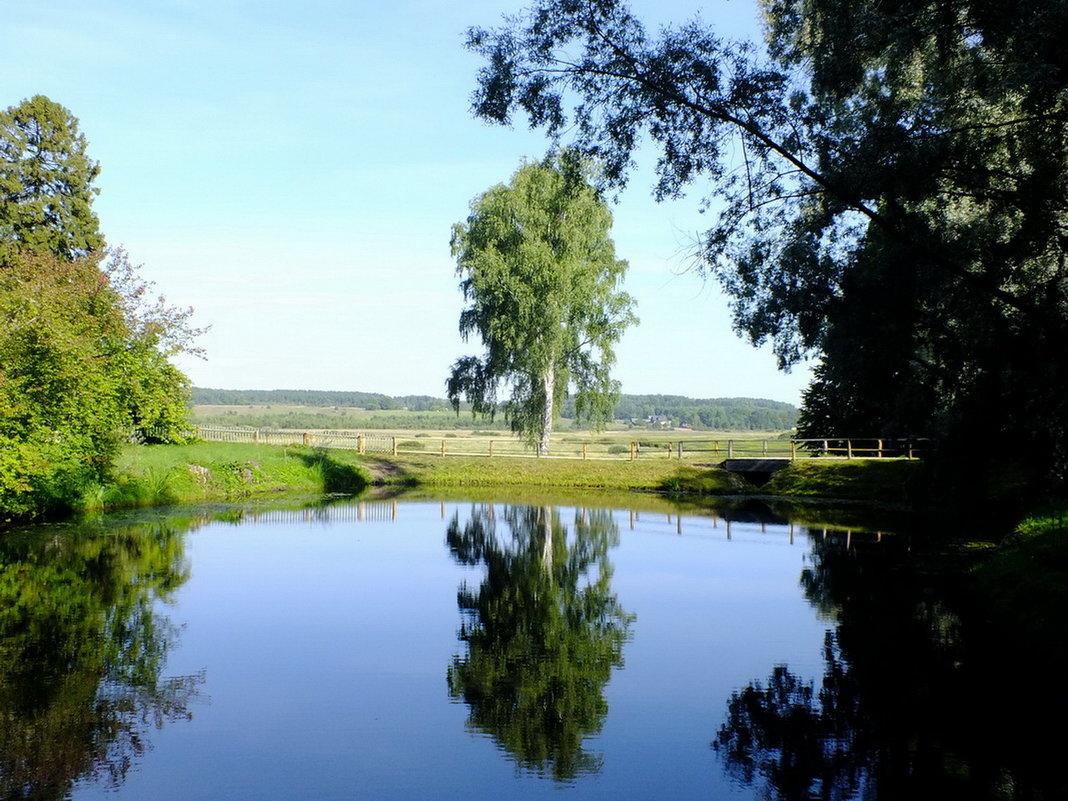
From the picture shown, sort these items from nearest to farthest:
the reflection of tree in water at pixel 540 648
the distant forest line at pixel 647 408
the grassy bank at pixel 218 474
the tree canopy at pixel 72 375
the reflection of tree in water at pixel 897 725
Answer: the reflection of tree in water at pixel 897 725, the reflection of tree in water at pixel 540 648, the tree canopy at pixel 72 375, the grassy bank at pixel 218 474, the distant forest line at pixel 647 408

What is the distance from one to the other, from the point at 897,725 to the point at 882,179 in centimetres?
791

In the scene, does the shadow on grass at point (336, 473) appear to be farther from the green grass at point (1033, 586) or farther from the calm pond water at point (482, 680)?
the green grass at point (1033, 586)

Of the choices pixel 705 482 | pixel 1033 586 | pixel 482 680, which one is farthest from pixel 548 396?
pixel 482 680

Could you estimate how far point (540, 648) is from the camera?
1238cm

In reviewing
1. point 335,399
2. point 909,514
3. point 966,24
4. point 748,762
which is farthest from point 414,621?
point 335,399

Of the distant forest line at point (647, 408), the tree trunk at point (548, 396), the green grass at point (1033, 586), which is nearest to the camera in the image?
the green grass at point (1033, 586)

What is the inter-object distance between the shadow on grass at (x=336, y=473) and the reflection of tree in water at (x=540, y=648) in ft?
58.4

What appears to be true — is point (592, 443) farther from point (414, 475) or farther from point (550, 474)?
point (414, 475)

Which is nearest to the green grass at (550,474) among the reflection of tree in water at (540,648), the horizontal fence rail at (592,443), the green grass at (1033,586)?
the horizontal fence rail at (592,443)

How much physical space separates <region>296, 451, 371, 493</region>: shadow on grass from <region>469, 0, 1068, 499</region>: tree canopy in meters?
26.7

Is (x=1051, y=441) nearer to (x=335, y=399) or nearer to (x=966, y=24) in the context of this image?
(x=966, y=24)

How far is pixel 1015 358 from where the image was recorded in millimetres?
14477

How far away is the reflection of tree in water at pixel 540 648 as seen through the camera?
893cm

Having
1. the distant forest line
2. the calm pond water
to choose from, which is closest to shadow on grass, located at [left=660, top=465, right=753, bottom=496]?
the calm pond water
